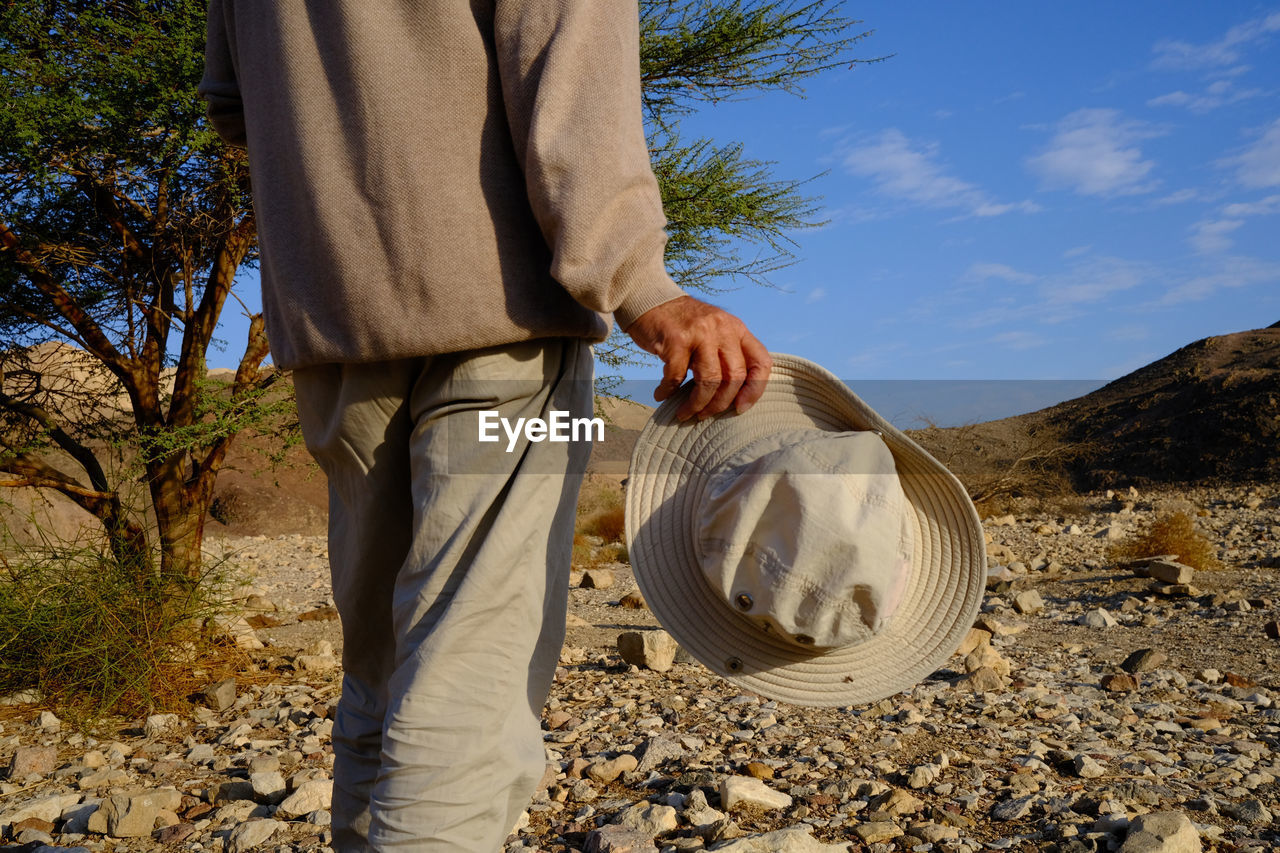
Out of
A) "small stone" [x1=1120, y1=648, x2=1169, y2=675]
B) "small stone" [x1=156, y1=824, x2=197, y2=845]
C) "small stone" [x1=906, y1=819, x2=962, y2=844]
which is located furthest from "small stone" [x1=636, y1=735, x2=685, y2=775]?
"small stone" [x1=1120, y1=648, x2=1169, y2=675]

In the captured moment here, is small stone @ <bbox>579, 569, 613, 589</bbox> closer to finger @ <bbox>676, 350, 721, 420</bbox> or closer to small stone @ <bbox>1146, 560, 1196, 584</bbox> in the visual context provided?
small stone @ <bbox>1146, 560, 1196, 584</bbox>

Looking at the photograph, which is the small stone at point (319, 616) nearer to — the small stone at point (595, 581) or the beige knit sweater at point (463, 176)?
the small stone at point (595, 581)

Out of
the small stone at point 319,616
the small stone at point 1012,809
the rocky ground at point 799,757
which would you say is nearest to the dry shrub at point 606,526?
the small stone at point 319,616

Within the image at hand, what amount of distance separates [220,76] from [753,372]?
4.25 ft

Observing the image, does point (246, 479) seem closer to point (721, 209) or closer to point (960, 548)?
point (721, 209)

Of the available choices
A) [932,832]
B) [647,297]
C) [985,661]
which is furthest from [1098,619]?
[647,297]

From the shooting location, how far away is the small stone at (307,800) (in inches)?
104

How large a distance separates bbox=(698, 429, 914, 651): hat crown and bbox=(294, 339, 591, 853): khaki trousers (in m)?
A: 0.39

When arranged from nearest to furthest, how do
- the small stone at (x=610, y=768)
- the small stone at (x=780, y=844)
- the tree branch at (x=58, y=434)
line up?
the small stone at (x=780, y=844), the small stone at (x=610, y=768), the tree branch at (x=58, y=434)

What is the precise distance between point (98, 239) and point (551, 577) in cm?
460

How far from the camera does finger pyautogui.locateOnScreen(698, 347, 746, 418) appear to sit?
1610 millimetres

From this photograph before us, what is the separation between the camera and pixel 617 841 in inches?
89.0

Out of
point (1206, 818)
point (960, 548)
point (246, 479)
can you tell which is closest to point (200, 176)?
point (960, 548)

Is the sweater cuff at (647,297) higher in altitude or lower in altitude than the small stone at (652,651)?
higher
